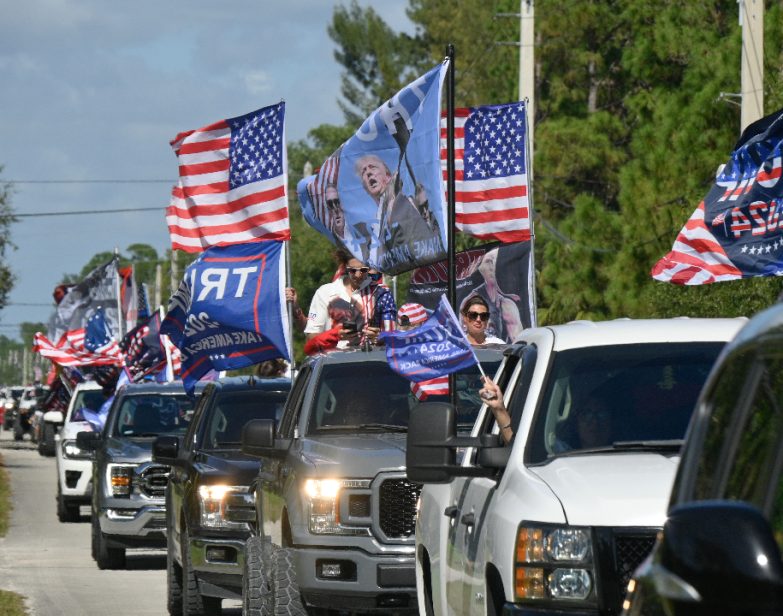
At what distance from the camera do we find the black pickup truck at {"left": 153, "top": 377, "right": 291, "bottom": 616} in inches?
516

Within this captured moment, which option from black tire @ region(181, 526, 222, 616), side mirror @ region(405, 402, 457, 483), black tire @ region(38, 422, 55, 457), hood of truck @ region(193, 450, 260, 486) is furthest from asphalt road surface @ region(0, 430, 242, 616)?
black tire @ region(38, 422, 55, 457)

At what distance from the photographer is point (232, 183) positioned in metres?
16.7

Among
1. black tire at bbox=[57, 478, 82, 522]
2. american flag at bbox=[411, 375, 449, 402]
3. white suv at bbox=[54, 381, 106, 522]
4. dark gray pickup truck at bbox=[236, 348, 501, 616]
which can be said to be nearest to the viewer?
dark gray pickup truck at bbox=[236, 348, 501, 616]

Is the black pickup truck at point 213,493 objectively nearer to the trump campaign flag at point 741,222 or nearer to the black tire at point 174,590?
the black tire at point 174,590

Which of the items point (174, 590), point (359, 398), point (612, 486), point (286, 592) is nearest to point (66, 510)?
point (174, 590)

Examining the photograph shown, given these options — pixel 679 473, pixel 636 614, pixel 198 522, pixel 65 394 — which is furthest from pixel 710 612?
pixel 65 394

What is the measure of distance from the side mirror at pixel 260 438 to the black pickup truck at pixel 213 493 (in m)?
1.70

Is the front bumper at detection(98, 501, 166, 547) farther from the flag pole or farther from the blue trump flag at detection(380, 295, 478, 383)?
the blue trump flag at detection(380, 295, 478, 383)

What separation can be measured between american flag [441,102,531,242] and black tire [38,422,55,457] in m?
34.4

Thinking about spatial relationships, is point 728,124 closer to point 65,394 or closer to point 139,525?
point 139,525

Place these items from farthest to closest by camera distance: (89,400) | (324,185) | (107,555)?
(89,400), (107,555), (324,185)

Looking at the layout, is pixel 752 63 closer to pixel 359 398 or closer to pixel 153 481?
pixel 153 481

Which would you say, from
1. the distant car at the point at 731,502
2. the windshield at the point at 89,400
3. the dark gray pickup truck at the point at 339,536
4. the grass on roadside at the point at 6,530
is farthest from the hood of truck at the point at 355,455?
the windshield at the point at 89,400

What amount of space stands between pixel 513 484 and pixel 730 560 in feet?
12.5
